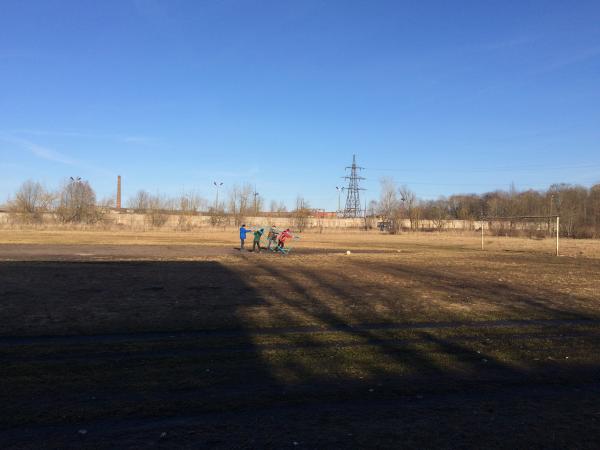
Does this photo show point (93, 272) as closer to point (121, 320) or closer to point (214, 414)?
point (121, 320)

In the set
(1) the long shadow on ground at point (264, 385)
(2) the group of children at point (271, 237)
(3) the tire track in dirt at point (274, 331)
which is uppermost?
(2) the group of children at point (271, 237)

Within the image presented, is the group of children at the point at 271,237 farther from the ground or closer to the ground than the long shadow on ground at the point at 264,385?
farther from the ground

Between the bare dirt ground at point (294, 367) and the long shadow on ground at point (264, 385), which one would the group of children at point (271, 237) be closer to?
the bare dirt ground at point (294, 367)

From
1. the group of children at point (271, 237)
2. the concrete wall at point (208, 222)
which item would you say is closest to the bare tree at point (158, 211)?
the concrete wall at point (208, 222)

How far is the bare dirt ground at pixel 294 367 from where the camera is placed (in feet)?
14.0

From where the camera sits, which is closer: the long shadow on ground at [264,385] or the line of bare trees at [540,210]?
the long shadow on ground at [264,385]

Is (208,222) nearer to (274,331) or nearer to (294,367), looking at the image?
Result: (274,331)

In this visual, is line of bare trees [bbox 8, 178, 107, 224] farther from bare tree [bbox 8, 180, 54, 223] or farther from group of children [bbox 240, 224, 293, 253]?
group of children [bbox 240, 224, 293, 253]

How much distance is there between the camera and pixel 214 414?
15.1 ft

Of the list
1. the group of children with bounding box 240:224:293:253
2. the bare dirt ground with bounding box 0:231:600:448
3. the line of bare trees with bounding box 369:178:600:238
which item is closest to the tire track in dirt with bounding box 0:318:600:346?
the bare dirt ground with bounding box 0:231:600:448

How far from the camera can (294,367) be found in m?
6.22

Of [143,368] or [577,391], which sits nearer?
[577,391]

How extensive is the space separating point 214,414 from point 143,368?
6.20ft

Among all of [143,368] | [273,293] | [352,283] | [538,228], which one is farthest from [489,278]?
[538,228]
